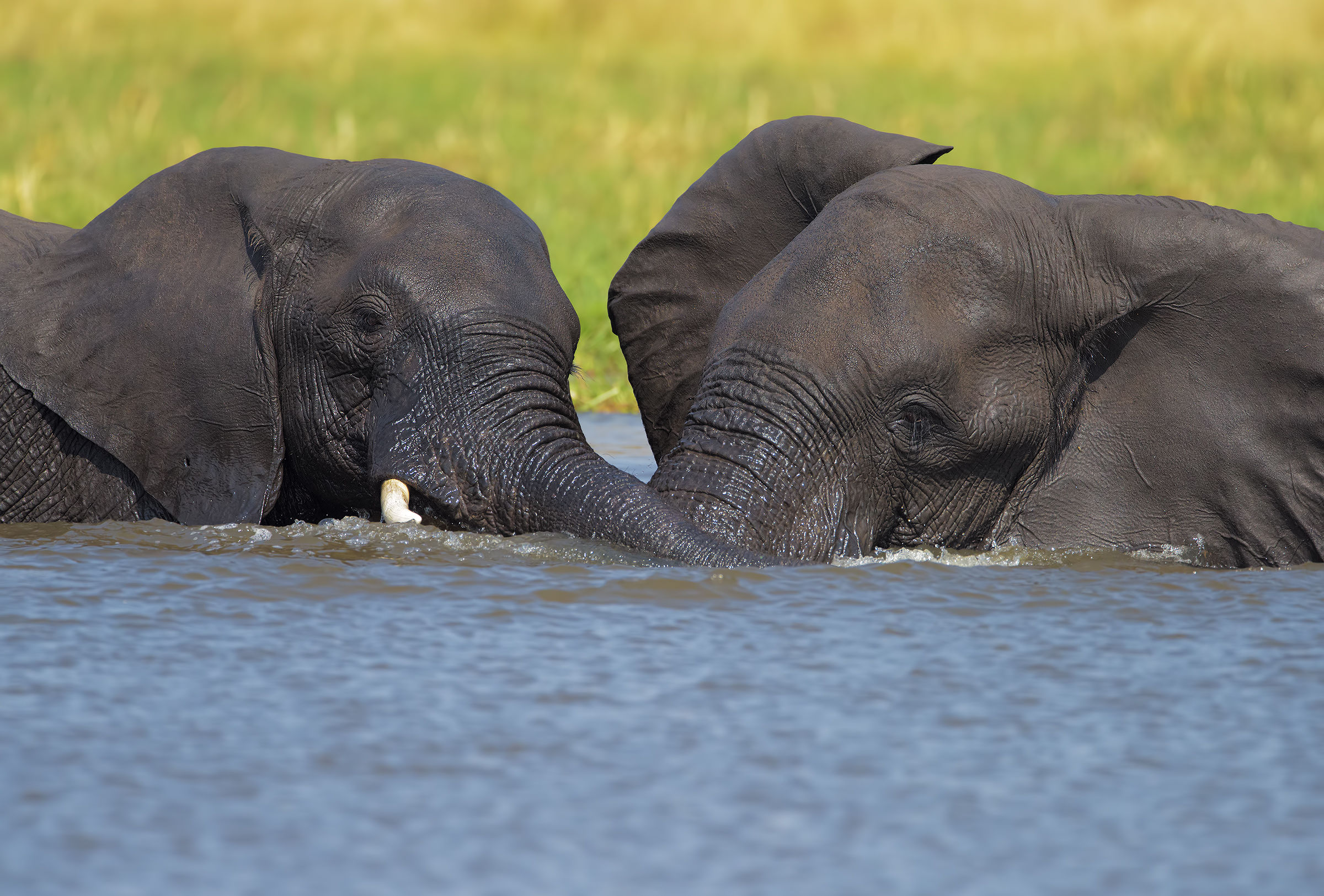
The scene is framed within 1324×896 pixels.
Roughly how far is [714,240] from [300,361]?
1568mm

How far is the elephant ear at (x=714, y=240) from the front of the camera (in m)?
6.24

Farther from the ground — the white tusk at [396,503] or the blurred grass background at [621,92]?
the blurred grass background at [621,92]

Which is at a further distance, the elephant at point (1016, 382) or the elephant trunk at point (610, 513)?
the elephant at point (1016, 382)

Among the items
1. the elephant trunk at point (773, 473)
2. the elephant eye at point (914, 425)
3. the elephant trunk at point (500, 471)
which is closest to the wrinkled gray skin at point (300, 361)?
the elephant trunk at point (500, 471)

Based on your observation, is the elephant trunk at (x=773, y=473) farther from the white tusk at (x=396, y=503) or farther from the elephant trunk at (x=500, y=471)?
the white tusk at (x=396, y=503)

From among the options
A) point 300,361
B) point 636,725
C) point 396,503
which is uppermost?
point 300,361

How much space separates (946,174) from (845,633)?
1863mm

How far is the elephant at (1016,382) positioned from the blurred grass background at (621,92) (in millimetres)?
4339

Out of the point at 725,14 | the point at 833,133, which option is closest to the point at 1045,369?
the point at 833,133

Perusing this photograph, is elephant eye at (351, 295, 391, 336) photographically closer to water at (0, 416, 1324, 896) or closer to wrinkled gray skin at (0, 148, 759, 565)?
wrinkled gray skin at (0, 148, 759, 565)

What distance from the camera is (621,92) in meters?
17.3

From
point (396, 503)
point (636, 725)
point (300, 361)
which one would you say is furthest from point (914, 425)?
point (636, 725)

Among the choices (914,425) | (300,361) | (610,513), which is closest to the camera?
(610,513)

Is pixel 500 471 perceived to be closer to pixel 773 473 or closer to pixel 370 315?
pixel 370 315
